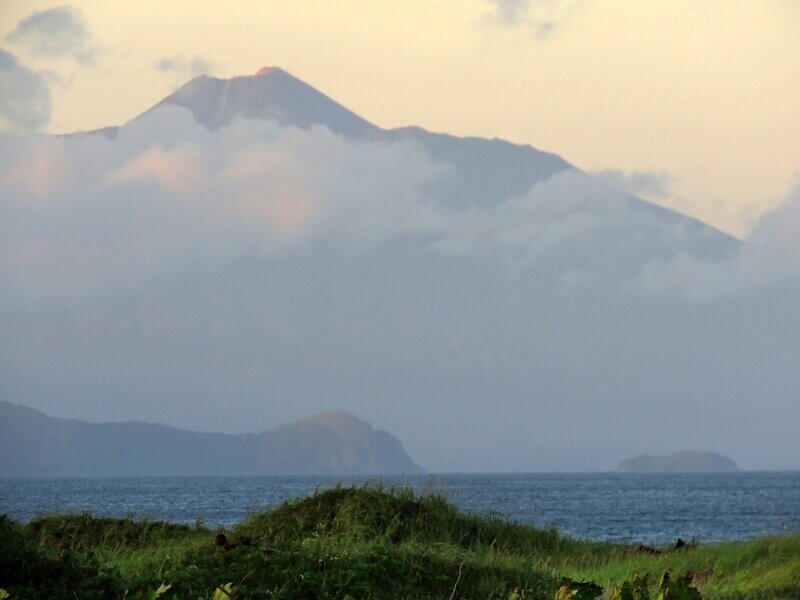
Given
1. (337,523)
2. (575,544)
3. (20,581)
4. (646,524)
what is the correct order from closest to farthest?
(20,581) < (337,523) < (575,544) < (646,524)

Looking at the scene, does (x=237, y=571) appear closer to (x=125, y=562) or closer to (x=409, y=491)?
(x=125, y=562)

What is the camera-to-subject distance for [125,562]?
1867 centimetres

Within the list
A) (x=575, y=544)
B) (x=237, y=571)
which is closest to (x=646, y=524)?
(x=575, y=544)

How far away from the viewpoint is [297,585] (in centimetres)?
1507

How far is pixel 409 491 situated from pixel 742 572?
21.5 ft

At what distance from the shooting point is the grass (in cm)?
1446

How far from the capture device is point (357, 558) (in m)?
16.3

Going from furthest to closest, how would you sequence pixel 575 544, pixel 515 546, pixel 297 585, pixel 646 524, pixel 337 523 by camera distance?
pixel 646 524, pixel 575 544, pixel 515 546, pixel 337 523, pixel 297 585

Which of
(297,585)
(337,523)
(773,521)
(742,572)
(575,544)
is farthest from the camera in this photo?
(773,521)

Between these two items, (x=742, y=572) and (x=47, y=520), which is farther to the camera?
(x=47, y=520)

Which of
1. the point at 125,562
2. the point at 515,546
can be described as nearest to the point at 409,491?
the point at 515,546

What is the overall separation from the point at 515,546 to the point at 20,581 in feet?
35.2

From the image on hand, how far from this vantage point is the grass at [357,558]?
14461 mm

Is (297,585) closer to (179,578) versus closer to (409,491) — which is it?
(179,578)
